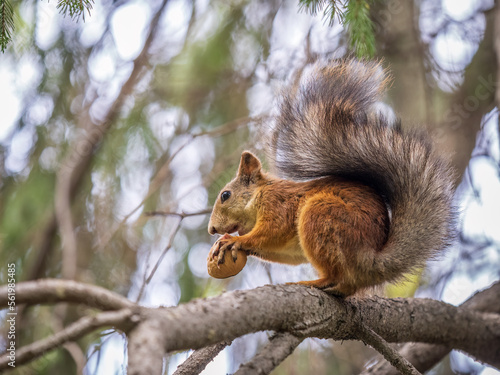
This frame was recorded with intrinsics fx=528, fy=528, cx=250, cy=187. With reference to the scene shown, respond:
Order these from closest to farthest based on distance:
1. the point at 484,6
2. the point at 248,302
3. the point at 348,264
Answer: the point at 248,302, the point at 348,264, the point at 484,6

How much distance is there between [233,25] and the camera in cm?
245

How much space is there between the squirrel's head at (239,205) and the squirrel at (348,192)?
0.05 feet

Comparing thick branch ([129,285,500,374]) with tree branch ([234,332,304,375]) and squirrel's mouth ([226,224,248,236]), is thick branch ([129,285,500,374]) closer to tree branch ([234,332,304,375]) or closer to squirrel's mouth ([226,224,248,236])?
tree branch ([234,332,304,375])

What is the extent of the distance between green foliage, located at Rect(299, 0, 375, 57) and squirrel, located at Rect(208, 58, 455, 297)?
62 mm

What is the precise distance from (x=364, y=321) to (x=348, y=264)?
155mm

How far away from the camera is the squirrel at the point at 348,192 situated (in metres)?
1.37

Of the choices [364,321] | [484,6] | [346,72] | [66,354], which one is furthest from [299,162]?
[484,6]

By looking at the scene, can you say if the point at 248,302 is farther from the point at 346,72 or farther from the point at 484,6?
the point at 484,6

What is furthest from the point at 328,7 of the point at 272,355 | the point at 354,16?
the point at 272,355

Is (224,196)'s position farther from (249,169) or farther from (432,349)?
(432,349)

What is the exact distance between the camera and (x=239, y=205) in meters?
1.71

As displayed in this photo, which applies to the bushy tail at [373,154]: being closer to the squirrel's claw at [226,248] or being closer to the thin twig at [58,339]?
the squirrel's claw at [226,248]

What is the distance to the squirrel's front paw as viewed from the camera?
4.51ft

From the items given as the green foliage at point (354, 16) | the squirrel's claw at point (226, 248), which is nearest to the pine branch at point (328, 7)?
the green foliage at point (354, 16)
